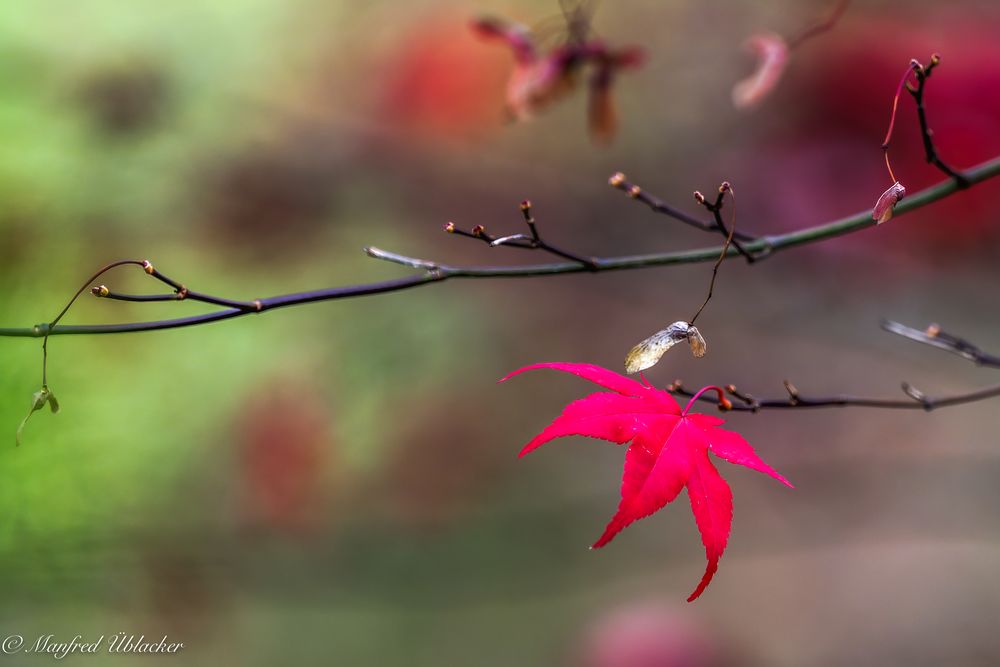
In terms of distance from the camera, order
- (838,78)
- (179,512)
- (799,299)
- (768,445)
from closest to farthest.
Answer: (179,512)
(799,299)
(838,78)
(768,445)

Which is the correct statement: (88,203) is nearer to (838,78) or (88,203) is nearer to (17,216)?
(17,216)

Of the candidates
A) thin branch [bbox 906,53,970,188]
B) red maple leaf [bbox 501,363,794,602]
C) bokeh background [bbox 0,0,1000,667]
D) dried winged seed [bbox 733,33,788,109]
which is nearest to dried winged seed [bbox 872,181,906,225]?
thin branch [bbox 906,53,970,188]

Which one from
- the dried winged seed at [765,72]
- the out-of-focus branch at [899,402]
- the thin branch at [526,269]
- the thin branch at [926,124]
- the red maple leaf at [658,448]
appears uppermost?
the dried winged seed at [765,72]

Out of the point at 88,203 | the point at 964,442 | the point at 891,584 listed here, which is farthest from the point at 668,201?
the point at 88,203

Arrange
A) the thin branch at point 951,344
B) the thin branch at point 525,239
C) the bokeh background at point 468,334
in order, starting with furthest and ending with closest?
the bokeh background at point 468,334 → the thin branch at point 951,344 → the thin branch at point 525,239

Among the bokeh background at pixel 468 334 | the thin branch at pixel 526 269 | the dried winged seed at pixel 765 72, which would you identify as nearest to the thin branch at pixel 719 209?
the thin branch at pixel 526 269

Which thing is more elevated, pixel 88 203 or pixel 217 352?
pixel 88 203

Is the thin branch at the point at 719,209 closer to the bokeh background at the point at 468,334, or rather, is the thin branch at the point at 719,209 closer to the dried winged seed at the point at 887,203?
the dried winged seed at the point at 887,203
